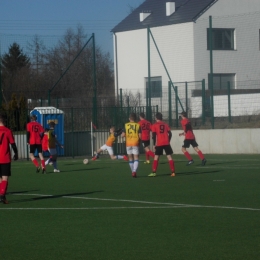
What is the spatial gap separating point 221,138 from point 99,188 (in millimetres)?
14512

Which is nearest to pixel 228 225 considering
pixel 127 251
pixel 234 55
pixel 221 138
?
pixel 127 251

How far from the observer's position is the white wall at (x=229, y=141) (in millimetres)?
28797

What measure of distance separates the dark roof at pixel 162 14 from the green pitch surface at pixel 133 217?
27252mm

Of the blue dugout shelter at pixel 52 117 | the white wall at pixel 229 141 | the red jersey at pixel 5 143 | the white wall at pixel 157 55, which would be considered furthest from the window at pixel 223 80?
the red jersey at pixel 5 143

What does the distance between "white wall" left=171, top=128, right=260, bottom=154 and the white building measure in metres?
4.24

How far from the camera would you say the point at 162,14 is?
1901 inches

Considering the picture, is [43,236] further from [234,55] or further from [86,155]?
[234,55]

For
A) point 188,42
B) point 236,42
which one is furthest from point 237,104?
point 236,42

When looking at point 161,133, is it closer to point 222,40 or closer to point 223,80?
point 223,80

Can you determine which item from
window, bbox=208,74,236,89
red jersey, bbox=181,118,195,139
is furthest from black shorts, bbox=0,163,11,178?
window, bbox=208,74,236,89

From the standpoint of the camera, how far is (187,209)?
11.8 m

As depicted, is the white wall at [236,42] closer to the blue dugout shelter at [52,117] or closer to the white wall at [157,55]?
the white wall at [157,55]

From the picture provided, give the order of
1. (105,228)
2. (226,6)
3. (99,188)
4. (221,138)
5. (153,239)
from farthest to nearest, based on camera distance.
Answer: (226,6), (221,138), (99,188), (105,228), (153,239)

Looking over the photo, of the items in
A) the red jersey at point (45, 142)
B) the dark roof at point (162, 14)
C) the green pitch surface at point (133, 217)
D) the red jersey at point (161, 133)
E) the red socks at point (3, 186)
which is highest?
the dark roof at point (162, 14)
